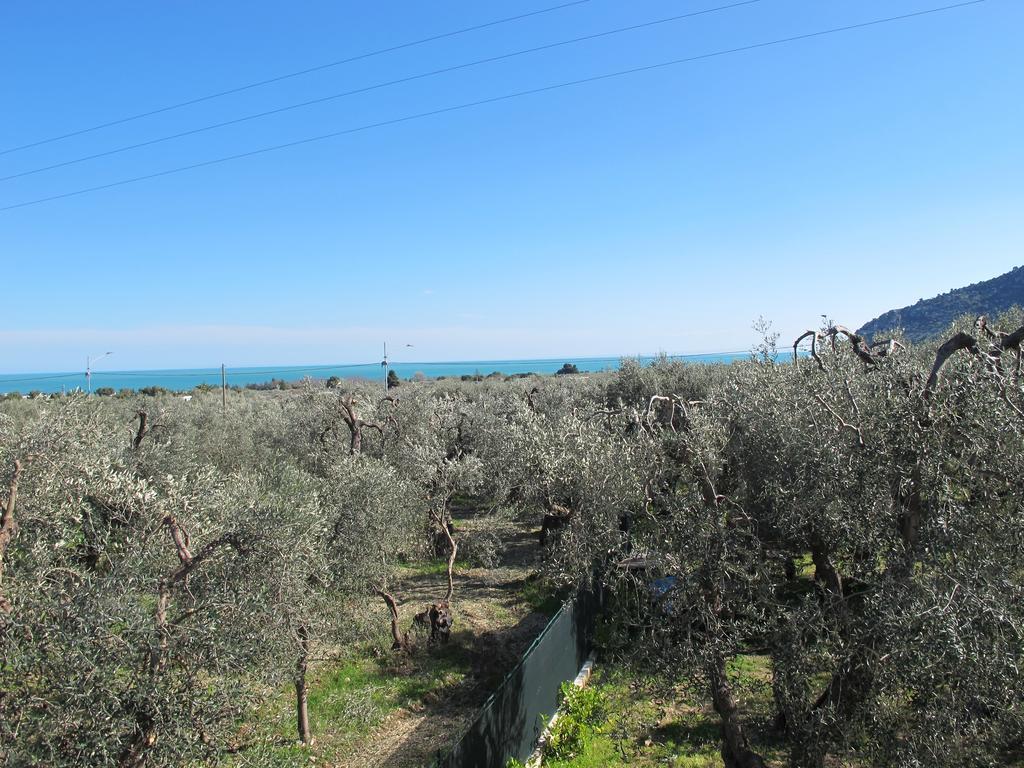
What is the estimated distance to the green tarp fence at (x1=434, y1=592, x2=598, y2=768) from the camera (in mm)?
8930

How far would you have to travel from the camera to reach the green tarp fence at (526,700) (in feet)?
29.3

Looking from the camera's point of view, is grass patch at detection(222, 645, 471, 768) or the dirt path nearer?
grass patch at detection(222, 645, 471, 768)

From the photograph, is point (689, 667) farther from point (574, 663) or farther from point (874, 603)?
point (574, 663)

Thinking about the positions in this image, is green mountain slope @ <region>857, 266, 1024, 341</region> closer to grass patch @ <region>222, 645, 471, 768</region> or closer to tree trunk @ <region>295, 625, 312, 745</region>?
grass patch @ <region>222, 645, 471, 768</region>

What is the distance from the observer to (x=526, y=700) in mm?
10734

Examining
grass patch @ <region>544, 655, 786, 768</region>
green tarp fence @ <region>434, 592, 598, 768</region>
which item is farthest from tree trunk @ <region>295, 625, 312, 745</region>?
grass patch @ <region>544, 655, 786, 768</region>

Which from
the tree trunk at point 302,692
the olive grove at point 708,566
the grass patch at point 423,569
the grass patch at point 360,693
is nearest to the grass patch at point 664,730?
the olive grove at point 708,566

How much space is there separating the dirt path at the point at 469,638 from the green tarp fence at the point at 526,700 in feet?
5.46

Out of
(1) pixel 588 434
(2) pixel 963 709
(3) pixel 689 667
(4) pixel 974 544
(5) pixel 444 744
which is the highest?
(1) pixel 588 434

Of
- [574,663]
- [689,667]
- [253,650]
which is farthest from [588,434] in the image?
[253,650]

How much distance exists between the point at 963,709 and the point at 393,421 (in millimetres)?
19528

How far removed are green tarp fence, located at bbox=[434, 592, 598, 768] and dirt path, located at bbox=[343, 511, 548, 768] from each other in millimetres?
1663

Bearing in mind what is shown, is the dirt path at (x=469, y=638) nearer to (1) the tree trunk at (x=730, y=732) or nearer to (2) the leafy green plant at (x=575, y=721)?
(2) the leafy green plant at (x=575, y=721)

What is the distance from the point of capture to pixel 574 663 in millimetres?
13633
